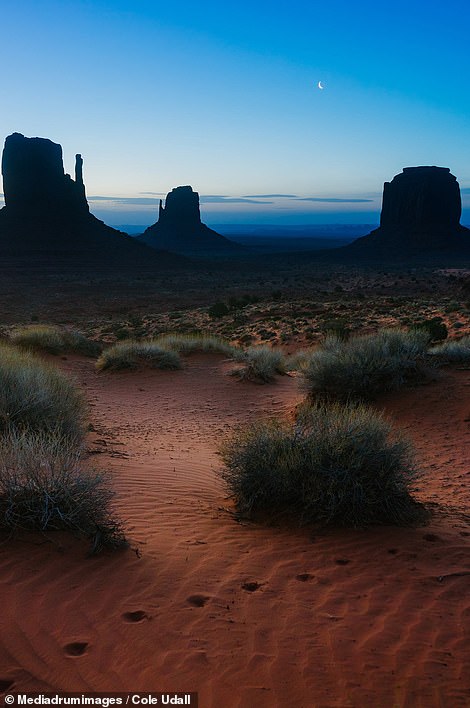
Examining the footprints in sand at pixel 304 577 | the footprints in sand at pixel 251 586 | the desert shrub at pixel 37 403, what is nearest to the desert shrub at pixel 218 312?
the desert shrub at pixel 37 403

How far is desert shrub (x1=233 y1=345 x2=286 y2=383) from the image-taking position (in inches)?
615

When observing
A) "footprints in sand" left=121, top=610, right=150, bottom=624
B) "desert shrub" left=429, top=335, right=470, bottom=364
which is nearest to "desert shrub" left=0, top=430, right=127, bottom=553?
"footprints in sand" left=121, top=610, right=150, bottom=624

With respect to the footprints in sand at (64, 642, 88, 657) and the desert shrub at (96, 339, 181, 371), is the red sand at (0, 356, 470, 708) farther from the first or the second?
the desert shrub at (96, 339, 181, 371)

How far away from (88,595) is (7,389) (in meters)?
5.09

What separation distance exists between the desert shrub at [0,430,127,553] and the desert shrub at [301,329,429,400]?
7738mm

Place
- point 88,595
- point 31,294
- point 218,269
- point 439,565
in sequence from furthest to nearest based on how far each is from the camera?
point 218,269 < point 31,294 < point 439,565 < point 88,595

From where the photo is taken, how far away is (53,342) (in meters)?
19.2

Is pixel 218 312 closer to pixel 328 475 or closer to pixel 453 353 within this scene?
pixel 453 353

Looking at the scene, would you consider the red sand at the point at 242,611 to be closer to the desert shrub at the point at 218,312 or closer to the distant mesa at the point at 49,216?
the desert shrub at the point at 218,312

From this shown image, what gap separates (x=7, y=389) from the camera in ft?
27.1

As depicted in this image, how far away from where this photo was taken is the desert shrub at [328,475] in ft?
18.3

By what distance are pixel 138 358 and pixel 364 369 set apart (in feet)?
27.1

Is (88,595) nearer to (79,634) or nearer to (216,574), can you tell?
(79,634)

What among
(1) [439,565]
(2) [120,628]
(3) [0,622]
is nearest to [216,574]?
(2) [120,628]
